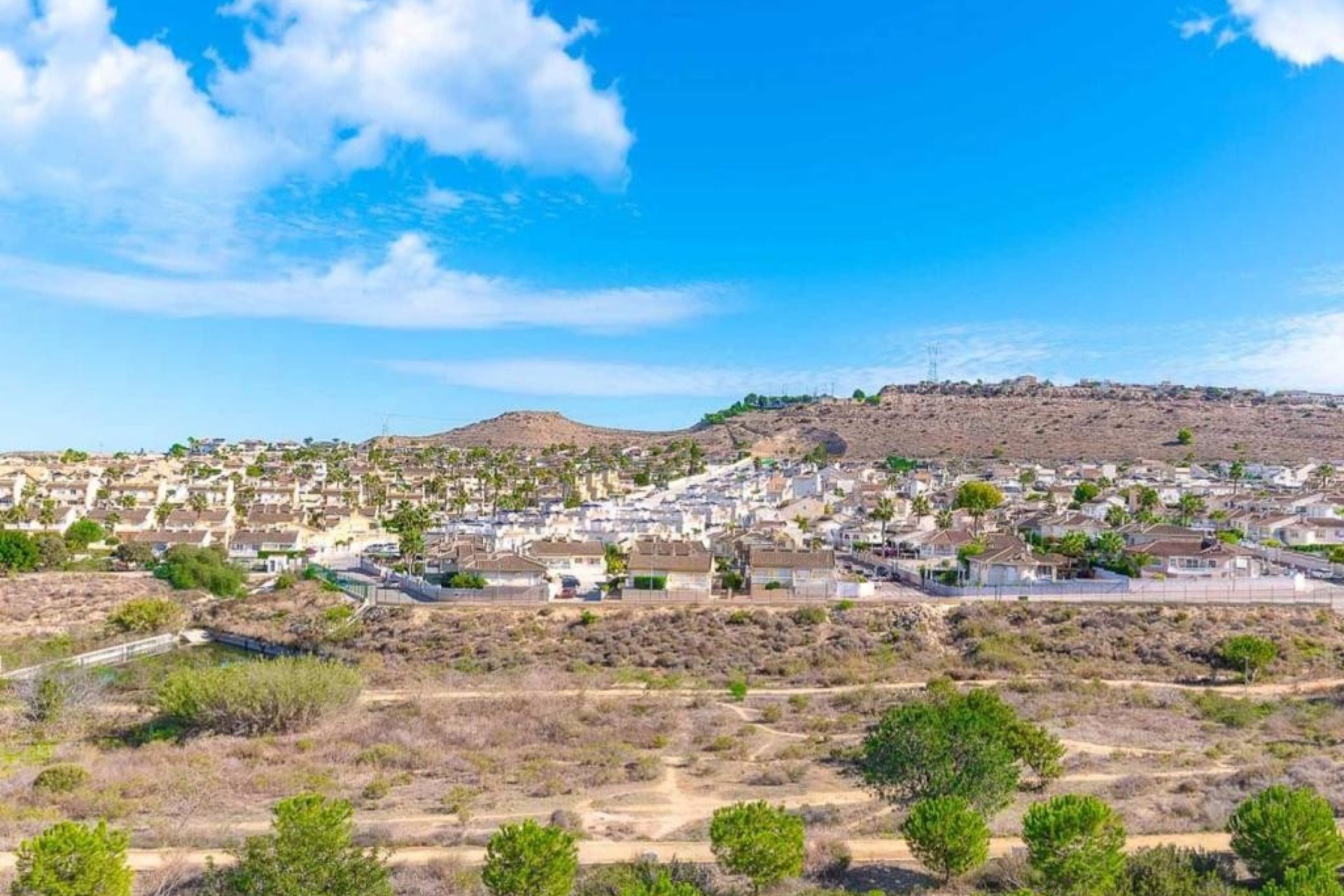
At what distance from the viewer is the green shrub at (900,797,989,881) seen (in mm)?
15930

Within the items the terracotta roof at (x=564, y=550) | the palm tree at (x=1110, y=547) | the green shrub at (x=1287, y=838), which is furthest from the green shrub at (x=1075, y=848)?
the terracotta roof at (x=564, y=550)

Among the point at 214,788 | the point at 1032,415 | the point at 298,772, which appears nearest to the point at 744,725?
the point at 298,772

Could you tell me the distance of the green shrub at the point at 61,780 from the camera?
874 inches

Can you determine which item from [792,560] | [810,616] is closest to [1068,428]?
[792,560]

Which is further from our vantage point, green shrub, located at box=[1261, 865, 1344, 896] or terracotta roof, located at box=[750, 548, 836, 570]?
terracotta roof, located at box=[750, 548, 836, 570]

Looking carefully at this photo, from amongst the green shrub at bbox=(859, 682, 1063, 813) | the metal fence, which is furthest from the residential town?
the green shrub at bbox=(859, 682, 1063, 813)

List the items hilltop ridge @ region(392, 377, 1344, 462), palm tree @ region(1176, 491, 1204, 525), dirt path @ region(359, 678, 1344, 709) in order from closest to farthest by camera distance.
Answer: dirt path @ region(359, 678, 1344, 709) < palm tree @ region(1176, 491, 1204, 525) < hilltop ridge @ region(392, 377, 1344, 462)

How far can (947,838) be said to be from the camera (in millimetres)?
15938

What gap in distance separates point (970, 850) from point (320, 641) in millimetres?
42509

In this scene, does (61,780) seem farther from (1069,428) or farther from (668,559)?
(1069,428)

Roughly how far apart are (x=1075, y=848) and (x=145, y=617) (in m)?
53.2

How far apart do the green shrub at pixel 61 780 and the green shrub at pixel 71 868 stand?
29.5ft

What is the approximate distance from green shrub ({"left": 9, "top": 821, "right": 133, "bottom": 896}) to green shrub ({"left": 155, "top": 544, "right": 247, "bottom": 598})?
55610 millimetres

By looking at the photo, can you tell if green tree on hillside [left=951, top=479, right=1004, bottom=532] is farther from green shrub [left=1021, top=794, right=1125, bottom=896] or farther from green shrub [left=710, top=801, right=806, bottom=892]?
green shrub [left=710, top=801, right=806, bottom=892]
